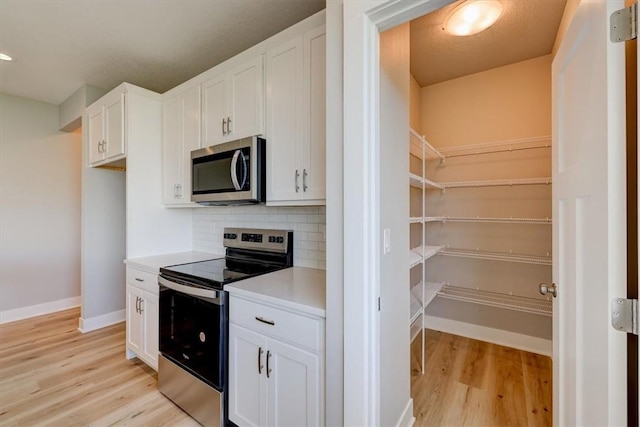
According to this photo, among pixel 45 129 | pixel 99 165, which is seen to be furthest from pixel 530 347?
pixel 45 129

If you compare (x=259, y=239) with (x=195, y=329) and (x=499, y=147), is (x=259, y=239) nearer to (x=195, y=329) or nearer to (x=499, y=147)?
(x=195, y=329)

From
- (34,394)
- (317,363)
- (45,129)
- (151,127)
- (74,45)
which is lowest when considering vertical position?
(34,394)

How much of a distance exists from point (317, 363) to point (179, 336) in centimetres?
108

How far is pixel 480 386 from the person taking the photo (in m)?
2.12

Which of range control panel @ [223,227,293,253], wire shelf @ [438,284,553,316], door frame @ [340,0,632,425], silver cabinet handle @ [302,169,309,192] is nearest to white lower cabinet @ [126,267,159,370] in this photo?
range control panel @ [223,227,293,253]

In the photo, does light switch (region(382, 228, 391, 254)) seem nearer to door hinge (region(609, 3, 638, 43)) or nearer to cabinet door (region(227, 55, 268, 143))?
door hinge (region(609, 3, 638, 43))

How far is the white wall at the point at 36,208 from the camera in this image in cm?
344

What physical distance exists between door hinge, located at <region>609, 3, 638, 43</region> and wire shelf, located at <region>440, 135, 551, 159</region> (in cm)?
197

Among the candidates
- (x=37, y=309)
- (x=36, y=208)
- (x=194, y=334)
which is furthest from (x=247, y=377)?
(x=36, y=208)

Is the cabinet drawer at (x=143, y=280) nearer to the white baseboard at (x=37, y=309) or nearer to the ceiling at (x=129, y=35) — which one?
the ceiling at (x=129, y=35)

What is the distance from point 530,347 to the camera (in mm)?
2605

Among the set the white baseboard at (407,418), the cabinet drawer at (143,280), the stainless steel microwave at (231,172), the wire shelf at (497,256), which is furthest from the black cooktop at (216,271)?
the wire shelf at (497,256)

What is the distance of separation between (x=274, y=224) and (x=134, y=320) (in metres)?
1.40

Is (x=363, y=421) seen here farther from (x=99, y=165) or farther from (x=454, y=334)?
(x=99, y=165)
